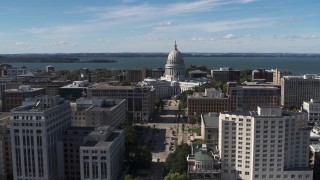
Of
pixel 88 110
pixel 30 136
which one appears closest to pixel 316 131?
pixel 88 110

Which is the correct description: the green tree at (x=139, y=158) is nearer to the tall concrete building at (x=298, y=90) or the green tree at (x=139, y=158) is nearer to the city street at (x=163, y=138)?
the city street at (x=163, y=138)

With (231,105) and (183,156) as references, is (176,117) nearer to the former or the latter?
(231,105)

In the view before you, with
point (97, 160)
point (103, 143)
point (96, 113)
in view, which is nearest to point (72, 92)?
point (96, 113)

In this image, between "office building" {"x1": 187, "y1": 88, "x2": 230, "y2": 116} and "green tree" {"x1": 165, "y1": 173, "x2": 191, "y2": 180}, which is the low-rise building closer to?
"green tree" {"x1": 165, "y1": 173, "x2": 191, "y2": 180}

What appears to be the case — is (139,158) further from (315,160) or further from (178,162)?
(315,160)

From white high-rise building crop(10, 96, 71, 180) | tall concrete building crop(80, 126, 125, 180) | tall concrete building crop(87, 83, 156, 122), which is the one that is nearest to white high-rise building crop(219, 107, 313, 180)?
tall concrete building crop(80, 126, 125, 180)

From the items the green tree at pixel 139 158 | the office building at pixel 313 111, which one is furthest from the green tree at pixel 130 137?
the office building at pixel 313 111
